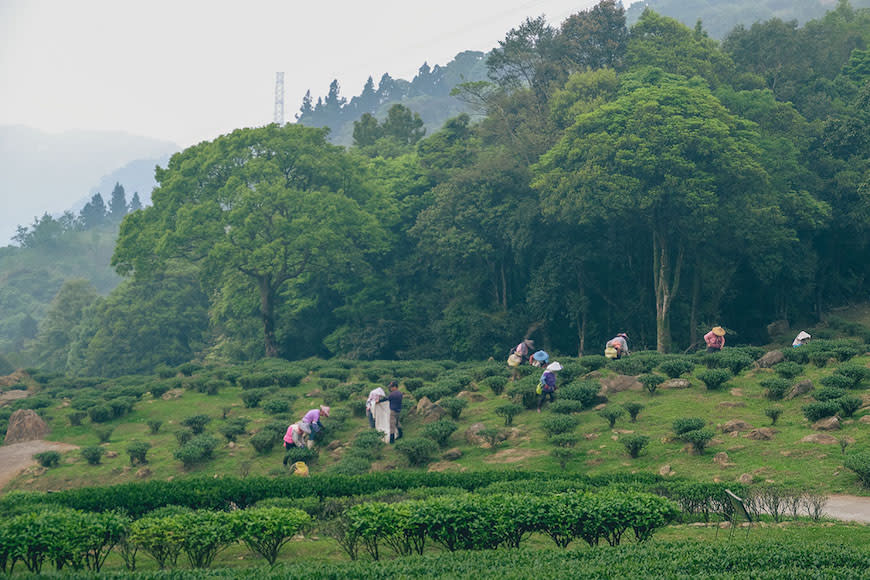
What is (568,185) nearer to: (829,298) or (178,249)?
(829,298)

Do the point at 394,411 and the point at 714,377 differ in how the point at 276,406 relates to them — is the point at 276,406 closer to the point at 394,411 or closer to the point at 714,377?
the point at 394,411

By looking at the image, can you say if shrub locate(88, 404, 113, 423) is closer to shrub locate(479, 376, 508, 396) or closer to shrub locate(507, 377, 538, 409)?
shrub locate(479, 376, 508, 396)

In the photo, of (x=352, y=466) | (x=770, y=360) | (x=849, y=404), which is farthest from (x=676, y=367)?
(x=352, y=466)

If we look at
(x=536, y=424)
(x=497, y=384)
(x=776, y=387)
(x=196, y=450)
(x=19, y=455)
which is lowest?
(x=19, y=455)

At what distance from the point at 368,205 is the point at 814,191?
77.9 feet

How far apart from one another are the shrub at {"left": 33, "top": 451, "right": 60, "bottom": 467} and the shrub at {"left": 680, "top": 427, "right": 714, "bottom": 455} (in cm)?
1766

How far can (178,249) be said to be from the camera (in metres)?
39.5

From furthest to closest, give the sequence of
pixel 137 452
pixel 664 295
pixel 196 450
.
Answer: pixel 664 295 < pixel 137 452 < pixel 196 450

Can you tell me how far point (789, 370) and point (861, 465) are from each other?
7976 mm

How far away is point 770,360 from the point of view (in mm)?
23438

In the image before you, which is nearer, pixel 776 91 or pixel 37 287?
pixel 776 91

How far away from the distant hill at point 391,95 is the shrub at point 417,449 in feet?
451

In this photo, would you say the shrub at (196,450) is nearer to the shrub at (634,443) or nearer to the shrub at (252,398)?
the shrub at (252,398)

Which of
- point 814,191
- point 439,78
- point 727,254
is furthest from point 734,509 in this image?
point 439,78
